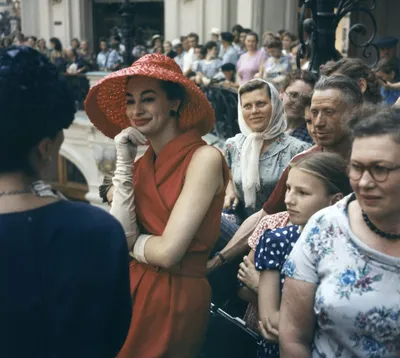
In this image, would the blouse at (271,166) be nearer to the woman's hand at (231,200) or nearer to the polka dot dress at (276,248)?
the woman's hand at (231,200)

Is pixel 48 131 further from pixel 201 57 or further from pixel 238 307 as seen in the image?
pixel 201 57

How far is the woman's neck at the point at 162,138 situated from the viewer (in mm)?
2924

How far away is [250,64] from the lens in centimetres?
1100

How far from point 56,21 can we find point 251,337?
25.2 meters

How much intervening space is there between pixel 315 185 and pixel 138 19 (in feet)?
80.5

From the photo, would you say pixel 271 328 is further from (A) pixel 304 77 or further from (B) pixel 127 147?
(A) pixel 304 77

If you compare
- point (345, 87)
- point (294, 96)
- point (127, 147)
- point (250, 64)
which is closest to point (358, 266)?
point (127, 147)

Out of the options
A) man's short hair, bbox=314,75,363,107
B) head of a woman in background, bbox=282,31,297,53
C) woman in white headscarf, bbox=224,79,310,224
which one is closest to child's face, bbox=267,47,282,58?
head of a woman in background, bbox=282,31,297,53

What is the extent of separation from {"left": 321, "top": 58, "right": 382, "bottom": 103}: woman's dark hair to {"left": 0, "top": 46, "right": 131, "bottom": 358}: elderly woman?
2249mm

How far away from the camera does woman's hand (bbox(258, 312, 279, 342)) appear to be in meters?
2.53

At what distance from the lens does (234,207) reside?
4141 millimetres

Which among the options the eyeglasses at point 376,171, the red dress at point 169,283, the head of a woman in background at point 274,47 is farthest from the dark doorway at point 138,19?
the eyeglasses at point 376,171

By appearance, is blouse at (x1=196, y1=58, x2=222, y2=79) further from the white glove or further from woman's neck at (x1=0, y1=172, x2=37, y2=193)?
woman's neck at (x1=0, y1=172, x2=37, y2=193)

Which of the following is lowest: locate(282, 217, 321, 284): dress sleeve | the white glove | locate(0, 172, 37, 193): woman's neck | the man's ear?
locate(282, 217, 321, 284): dress sleeve
